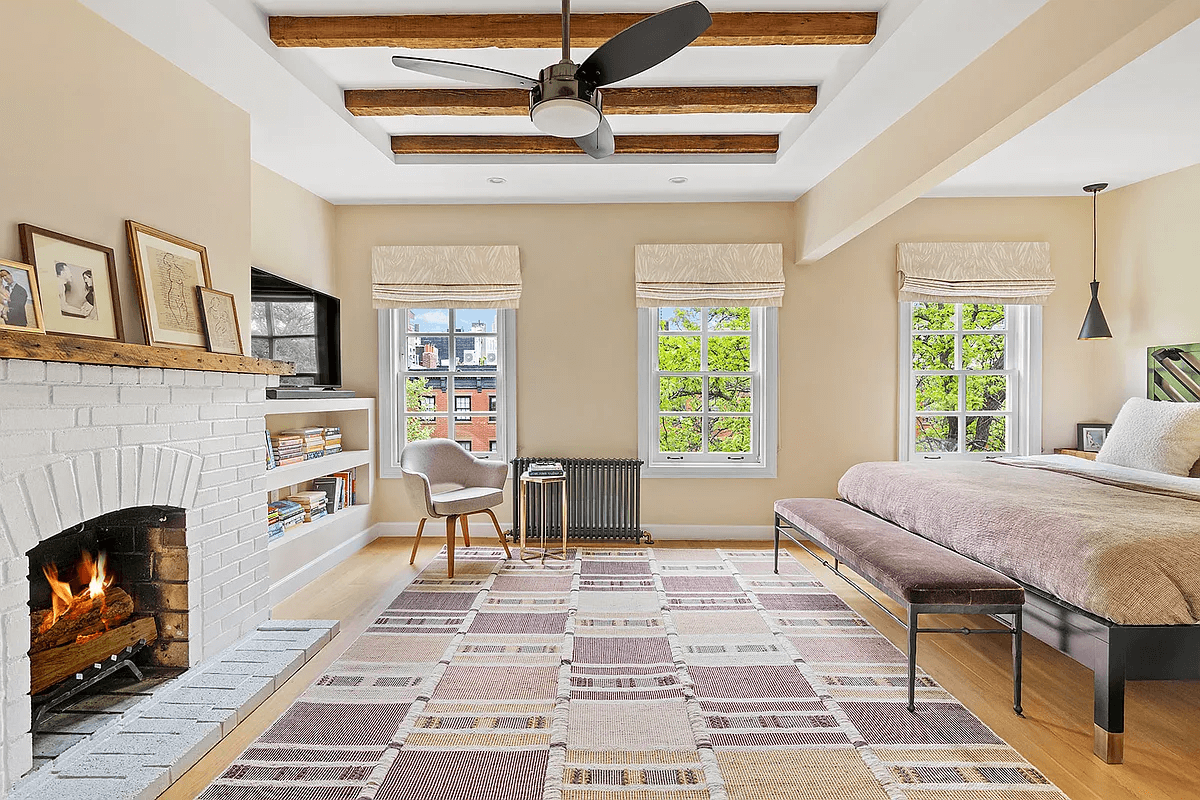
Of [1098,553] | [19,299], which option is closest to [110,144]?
[19,299]

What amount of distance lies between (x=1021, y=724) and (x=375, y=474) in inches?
173

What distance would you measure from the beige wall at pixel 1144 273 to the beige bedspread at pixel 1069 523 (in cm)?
129

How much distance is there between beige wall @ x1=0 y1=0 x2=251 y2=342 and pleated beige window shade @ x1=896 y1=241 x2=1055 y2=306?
4381mm

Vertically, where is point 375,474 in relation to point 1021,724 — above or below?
above

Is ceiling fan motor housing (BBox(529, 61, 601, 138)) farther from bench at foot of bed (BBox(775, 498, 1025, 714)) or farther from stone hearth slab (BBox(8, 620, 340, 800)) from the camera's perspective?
stone hearth slab (BBox(8, 620, 340, 800))

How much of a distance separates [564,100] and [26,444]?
1.90 metres

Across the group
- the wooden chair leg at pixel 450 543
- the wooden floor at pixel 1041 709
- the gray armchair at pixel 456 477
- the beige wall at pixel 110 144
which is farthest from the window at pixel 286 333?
the wooden floor at pixel 1041 709

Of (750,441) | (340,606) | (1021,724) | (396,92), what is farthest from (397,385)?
(1021,724)

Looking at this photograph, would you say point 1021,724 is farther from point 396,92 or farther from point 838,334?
point 396,92

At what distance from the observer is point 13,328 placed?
6.39 ft

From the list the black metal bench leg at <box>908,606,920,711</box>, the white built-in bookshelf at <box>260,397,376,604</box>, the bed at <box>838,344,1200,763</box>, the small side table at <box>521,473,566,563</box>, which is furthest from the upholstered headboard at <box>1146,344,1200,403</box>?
the white built-in bookshelf at <box>260,397,376,604</box>

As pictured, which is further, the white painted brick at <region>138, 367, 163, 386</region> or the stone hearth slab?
the white painted brick at <region>138, 367, 163, 386</region>

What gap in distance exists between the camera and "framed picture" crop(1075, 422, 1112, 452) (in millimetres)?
4941

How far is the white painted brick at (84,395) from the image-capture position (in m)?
2.15
